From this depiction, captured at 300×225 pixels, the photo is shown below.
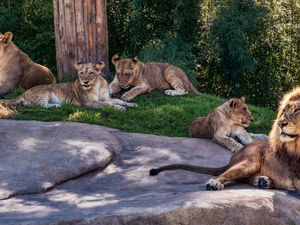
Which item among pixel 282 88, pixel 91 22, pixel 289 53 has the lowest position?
pixel 282 88

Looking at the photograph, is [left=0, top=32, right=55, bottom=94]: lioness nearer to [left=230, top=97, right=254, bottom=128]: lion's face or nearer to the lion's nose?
[left=230, top=97, right=254, bottom=128]: lion's face

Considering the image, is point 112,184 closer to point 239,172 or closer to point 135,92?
point 239,172

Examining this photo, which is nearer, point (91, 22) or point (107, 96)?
point (107, 96)

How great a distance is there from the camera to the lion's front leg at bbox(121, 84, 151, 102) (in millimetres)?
7473

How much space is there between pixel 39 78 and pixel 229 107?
4347mm

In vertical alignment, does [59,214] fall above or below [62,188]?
above

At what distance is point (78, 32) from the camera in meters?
7.86

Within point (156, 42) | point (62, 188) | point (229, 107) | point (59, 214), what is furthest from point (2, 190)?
point (156, 42)

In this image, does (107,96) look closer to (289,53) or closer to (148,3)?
(148,3)

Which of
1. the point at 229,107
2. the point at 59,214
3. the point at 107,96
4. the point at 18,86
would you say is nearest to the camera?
the point at 59,214

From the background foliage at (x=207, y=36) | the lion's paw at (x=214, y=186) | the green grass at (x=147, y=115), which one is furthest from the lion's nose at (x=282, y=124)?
the background foliage at (x=207, y=36)

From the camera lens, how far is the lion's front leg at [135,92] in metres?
7.47

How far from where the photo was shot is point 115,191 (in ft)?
11.4

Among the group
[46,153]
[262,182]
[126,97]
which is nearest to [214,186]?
[262,182]
